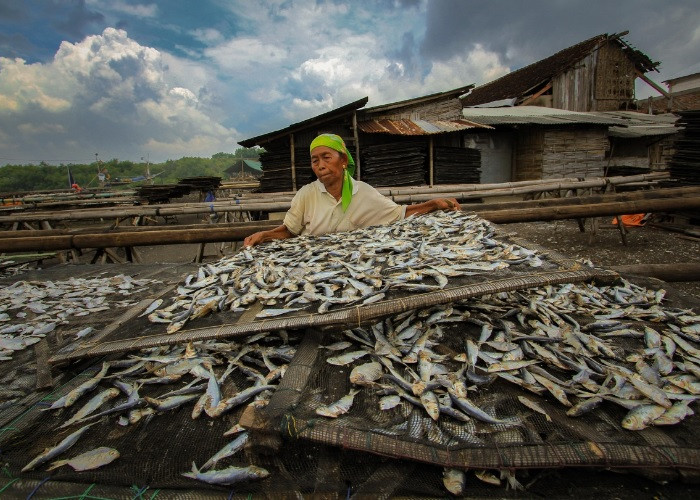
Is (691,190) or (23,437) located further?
(691,190)

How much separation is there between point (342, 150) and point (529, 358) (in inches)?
113

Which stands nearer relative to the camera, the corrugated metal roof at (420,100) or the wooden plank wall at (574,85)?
the corrugated metal roof at (420,100)

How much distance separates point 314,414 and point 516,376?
0.94 meters

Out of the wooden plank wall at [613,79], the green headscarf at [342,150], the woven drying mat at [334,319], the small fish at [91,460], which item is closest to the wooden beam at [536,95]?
the wooden plank wall at [613,79]

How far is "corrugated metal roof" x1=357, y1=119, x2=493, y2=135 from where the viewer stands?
42.0 ft

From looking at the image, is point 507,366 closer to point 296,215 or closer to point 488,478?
point 488,478

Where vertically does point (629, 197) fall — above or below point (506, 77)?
below

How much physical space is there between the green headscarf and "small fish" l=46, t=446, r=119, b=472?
303 centimetres

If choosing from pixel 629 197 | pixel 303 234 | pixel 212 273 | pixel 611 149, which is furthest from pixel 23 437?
pixel 611 149

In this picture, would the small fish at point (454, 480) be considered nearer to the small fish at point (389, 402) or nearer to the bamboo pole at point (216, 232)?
the small fish at point (389, 402)

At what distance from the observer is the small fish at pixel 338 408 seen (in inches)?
54.6

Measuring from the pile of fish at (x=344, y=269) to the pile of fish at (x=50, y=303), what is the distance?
41.3 inches

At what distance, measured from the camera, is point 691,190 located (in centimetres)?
600

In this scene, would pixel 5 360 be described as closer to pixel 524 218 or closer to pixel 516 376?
pixel 516 376
